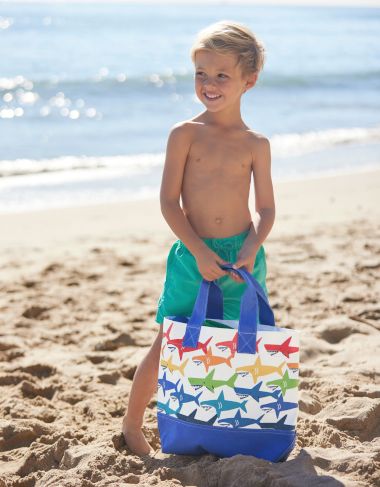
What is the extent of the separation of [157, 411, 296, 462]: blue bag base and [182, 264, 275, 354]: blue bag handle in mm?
291

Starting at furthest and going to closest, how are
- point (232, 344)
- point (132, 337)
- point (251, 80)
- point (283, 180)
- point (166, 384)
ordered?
point (283, 180) → point (132, 337) → point (251, 80) → point (166, 384) → point (232, 344)

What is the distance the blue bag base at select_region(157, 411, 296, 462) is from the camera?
9.41ft

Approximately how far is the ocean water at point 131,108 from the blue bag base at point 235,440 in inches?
193

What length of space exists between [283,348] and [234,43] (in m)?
1.08

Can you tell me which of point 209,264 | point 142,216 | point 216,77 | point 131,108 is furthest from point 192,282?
point 131,108

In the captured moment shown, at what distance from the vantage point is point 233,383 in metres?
2.85

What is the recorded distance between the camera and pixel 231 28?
2.96 m

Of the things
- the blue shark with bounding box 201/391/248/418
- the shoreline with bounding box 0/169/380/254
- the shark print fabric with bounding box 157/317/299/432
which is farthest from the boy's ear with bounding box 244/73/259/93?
the shoreline with bounding box 0/169/380/254

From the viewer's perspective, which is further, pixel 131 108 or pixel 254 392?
pixel 131 108

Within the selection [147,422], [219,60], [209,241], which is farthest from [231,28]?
[147,422]

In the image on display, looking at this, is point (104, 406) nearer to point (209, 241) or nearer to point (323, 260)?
point (209, 241)

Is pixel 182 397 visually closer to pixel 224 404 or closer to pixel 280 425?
pixel 224 404

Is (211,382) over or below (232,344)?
below

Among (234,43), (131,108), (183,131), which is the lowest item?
(183,131)
